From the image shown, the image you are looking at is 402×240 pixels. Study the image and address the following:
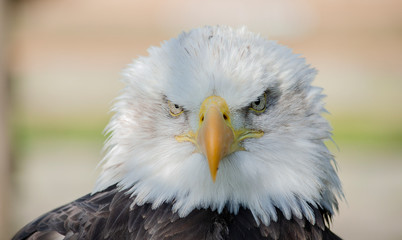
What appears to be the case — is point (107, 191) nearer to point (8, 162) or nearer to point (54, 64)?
point (8, 162)

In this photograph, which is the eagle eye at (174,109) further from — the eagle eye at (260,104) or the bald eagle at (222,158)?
the eagle eye at (260,104)

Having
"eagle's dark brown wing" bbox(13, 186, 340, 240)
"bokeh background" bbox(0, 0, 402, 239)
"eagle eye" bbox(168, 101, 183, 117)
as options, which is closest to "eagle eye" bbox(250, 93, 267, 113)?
"eagle eye" bbox(168, 101, 183, 117)

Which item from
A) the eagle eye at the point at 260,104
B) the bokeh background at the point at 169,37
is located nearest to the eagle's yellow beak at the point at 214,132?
the eagle eye at the point at 260,104

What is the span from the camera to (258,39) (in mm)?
2461

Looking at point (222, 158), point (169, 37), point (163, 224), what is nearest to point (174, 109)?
point (222, 158)

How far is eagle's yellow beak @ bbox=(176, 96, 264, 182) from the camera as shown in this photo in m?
2.11

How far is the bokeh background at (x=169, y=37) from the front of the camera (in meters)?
6.11

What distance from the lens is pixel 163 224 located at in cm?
223

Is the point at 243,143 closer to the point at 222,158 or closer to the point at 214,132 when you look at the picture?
the point at 222,158

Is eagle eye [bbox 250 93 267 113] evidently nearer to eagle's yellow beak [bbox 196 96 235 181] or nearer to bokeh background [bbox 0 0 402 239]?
eagle's yellow beak [bbox 196 96 235 181]

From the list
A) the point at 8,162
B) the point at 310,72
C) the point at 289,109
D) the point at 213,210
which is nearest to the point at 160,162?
the point at 213,210

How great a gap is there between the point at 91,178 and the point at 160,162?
12.4ft

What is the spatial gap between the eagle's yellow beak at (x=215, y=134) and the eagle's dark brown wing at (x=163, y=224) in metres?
0.23

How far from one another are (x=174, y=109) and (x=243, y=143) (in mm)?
308
